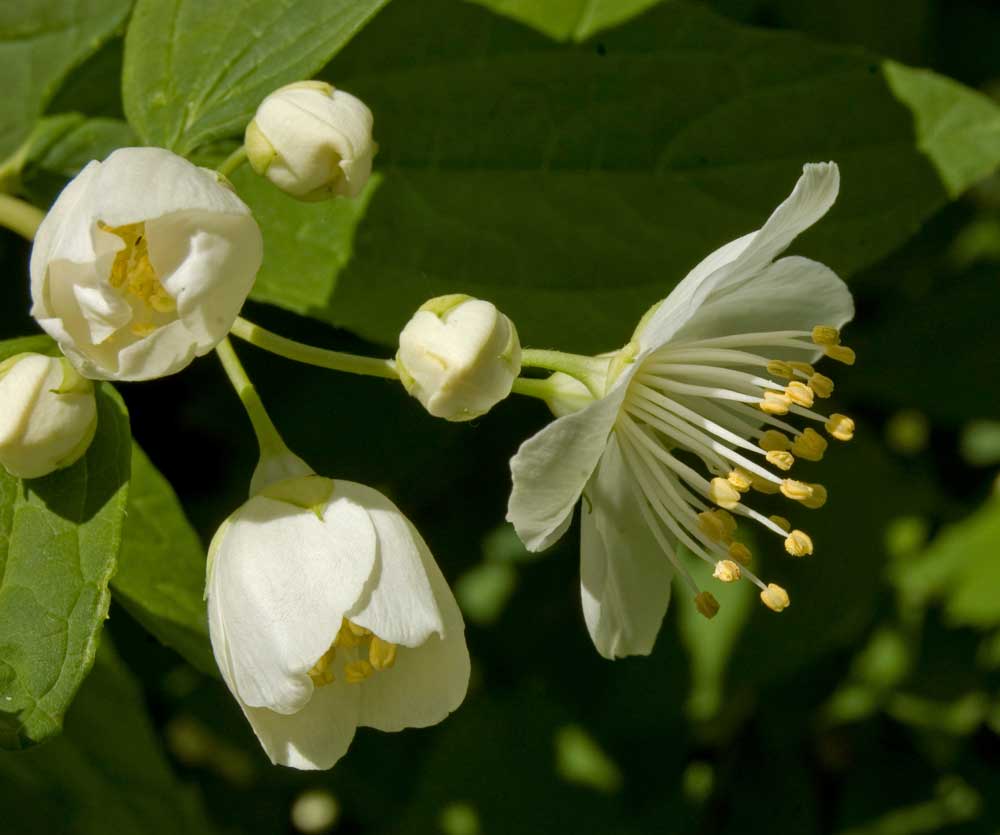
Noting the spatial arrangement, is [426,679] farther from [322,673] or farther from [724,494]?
[724,494]

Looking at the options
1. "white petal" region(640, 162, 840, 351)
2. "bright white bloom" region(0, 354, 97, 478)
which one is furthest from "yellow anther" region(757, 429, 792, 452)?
"bright white bloom" region(0, 354, 97, 478)

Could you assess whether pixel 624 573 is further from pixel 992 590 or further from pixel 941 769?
pixel 941 769

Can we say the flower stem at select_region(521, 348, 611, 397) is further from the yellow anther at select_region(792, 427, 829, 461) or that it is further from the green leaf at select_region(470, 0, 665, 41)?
the green leaf at select_region(470, 0, 665, 41)

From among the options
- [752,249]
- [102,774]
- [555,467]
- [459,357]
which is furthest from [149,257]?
[102,774]

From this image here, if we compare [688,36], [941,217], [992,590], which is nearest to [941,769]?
[992,590]

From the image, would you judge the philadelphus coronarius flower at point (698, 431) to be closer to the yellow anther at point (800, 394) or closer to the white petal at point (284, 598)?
the yellow anther at point (800, 394)

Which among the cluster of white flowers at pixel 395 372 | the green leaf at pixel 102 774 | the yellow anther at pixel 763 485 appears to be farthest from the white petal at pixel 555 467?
the green leaf at pixel 102 774
